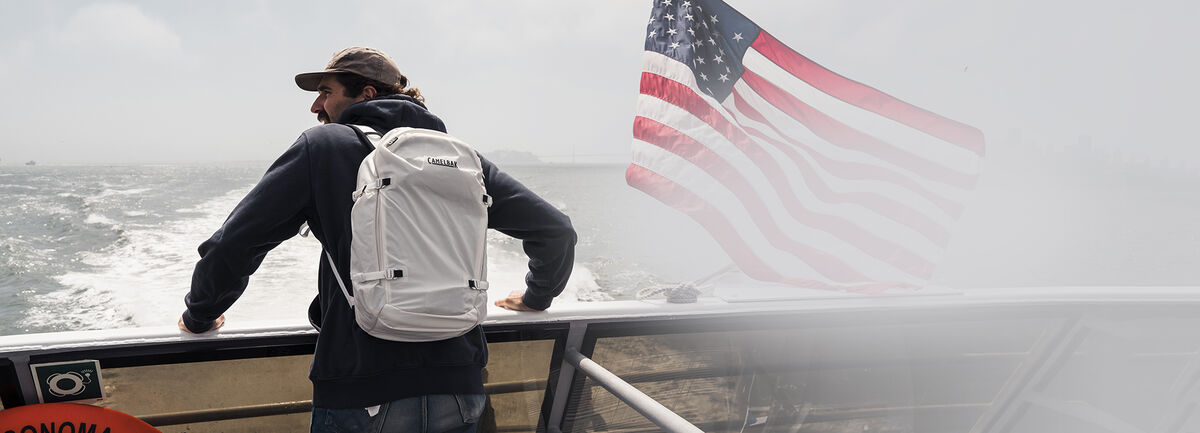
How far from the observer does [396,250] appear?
1113 mm

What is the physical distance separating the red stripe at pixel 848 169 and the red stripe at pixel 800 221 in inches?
5.6

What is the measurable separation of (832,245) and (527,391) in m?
1.61

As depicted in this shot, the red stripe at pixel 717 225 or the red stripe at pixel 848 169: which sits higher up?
the red stripe at pixel 848 169

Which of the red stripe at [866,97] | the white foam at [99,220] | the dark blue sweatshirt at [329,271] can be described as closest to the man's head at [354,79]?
the dark blue sweatshirt at [329,271]

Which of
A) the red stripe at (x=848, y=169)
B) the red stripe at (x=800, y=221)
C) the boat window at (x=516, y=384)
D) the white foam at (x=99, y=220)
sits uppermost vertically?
the red stripe at (x=848, y=169)

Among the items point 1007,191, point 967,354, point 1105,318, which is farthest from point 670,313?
point 1007,191

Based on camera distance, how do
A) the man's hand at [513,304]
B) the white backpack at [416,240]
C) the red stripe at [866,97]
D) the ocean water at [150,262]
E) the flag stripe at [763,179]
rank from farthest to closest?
the ocean water at [150,262] → the flag stripe at [763,179] → the red stripe at [866,97] → the man's hand at [513,304] → the white backpack at [416,240]

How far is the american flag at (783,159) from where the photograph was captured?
108 inches

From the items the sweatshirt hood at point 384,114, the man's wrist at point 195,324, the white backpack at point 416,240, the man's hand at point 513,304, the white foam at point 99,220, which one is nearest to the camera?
the white backpack at point 416,240

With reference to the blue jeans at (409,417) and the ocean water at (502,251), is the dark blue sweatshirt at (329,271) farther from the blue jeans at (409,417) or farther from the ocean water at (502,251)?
the ocean water at (502,251)

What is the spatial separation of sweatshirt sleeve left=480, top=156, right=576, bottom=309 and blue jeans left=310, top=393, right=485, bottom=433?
1.13 ft

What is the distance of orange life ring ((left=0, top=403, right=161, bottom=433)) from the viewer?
1.36 m

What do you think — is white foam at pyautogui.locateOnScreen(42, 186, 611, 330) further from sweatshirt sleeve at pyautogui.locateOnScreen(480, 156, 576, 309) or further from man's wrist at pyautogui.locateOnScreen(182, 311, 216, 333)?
sweatshirt sleeve at pyautogui.locateOnScreen(480, 156, 576, 309)

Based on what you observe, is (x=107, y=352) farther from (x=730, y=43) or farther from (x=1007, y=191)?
(x=1007, y=191)
